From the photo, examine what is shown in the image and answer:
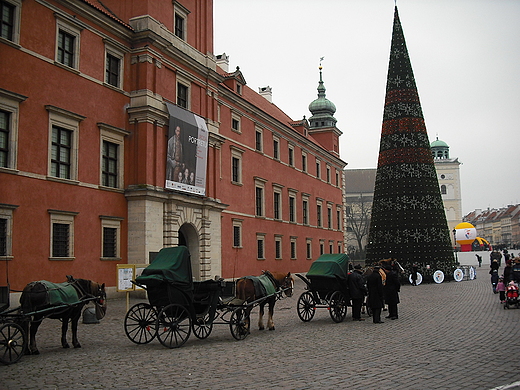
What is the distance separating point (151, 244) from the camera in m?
23.2

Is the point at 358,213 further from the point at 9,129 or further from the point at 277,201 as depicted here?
the point at 9,129

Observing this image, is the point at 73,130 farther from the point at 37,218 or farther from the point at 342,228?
the point at 342,228

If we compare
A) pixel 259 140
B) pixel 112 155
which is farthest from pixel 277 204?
pixel 112 155

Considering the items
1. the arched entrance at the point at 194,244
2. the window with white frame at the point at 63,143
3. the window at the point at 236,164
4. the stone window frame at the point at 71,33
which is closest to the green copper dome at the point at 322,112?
the window at the point at 236,164

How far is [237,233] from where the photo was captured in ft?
108

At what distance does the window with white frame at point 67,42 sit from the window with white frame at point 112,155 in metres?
2.78

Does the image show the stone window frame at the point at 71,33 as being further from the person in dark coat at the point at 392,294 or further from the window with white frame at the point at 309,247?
the window with white frame at the point at 309,247

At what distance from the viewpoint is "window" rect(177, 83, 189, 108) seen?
87.8ft

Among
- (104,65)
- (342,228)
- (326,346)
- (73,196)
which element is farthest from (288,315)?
(342,228)

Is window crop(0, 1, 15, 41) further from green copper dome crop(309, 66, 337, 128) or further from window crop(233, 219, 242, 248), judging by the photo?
green copper dome crop(309, 66, 337, 128)

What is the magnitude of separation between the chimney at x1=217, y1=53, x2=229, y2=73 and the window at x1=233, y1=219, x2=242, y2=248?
1548 centimetres

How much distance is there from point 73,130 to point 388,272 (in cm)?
1331

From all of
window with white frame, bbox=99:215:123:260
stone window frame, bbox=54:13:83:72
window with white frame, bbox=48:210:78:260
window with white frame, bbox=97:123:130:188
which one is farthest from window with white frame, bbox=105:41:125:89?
window with white frame, bbox=48:210:78:260

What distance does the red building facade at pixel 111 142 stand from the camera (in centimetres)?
1852
